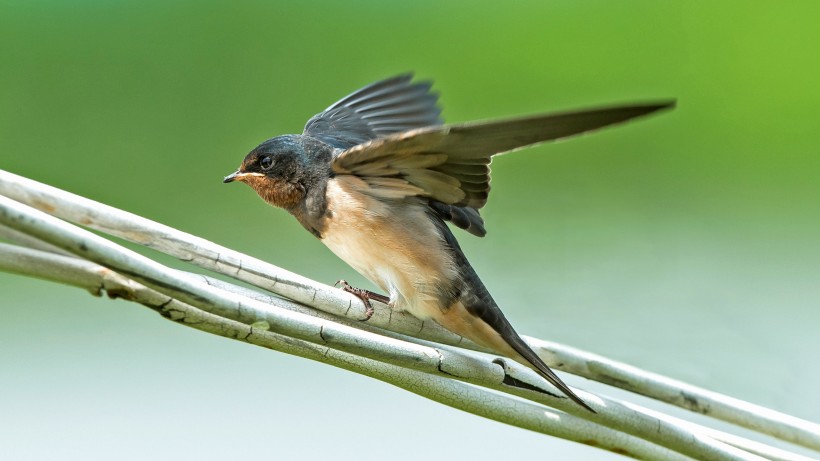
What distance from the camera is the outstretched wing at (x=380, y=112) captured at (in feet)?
5.75

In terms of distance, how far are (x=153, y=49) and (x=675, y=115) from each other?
5.77 feet

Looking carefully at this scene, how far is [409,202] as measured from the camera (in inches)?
55.9

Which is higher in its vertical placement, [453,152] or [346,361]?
[453,152]

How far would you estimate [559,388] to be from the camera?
41.4 inches

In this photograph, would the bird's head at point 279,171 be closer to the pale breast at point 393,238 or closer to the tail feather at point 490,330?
the pale breast at point 393,238

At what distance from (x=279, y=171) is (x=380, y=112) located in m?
0.32

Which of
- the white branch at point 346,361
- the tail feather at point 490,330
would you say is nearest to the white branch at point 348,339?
the white branch at point 346,361

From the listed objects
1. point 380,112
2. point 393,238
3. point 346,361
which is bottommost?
point 346,361

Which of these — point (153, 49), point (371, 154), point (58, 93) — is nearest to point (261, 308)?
point (371, 154)

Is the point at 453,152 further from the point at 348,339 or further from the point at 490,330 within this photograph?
the point at 348,339

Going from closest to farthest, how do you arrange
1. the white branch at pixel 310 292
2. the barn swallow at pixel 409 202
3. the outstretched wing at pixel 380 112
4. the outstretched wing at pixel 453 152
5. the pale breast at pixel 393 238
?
the white branch at pixel 310 292
the outstretched wing at pixel 453 152
the barn swallow at pixel 409 202
the pale breast at pixel 393 238
the outstretched wing at pixel 380 112

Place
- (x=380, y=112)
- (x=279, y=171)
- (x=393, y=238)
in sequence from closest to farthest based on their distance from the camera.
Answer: (x=393, y=238), (x=279, y=171), (x=380, y=112)

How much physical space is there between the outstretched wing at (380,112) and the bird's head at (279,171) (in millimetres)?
165

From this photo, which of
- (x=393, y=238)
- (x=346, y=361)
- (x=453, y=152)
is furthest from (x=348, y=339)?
(x=393, y=238)
